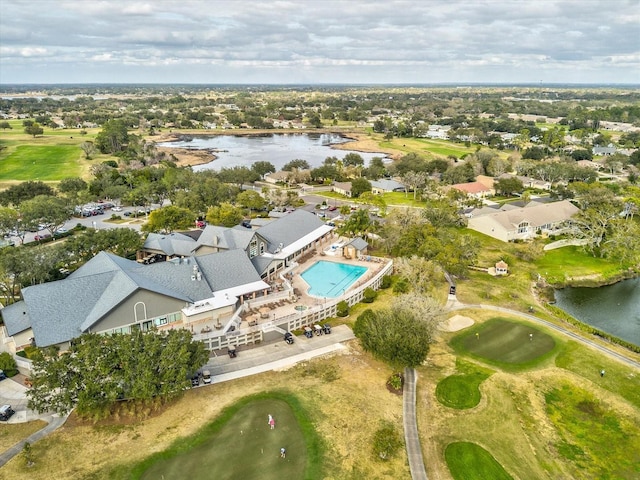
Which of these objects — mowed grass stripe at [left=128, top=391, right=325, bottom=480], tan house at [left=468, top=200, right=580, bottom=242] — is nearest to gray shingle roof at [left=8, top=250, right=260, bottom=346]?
mowed grass stripe at [left=128, top=391, right=325, bottom=480]

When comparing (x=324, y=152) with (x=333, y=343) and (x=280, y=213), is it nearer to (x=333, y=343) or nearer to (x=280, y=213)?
(x=280, y=213)

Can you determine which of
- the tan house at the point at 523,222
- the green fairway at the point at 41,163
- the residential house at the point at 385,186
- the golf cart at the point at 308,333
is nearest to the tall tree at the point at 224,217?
the golf cart at the point at 308,333

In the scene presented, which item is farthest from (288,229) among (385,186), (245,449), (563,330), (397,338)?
(385,186)

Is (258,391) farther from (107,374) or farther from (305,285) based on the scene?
(305,285)

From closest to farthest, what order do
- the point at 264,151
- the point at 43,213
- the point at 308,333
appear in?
the point at 308,333 < the point at 43,213 < the point at 264,151

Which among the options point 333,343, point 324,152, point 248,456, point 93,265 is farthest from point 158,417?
point 324,152
